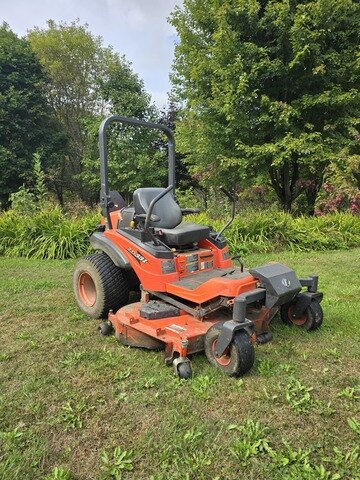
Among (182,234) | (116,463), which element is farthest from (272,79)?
(116,463)

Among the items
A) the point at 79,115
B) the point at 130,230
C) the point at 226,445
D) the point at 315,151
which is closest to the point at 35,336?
the point at 130,230

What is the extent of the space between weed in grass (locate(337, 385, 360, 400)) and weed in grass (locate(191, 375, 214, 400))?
31.3 inches

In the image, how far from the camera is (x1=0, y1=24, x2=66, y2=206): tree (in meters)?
15.7

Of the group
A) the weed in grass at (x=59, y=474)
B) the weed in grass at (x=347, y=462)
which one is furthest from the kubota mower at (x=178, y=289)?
the weed in grass at (x=59, y=474)

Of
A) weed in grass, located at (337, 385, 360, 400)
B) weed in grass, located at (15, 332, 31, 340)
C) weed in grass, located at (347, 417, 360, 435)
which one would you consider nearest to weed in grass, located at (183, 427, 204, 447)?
weed in grass, located at (347, 417, 360, 435)

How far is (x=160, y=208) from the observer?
11.8 feet

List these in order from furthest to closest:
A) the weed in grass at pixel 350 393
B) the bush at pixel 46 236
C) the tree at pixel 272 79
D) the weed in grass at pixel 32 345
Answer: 1. the tree at pixel 272 79
2. the bush at pixel 46 236
3. the weed in grass at pixel 32 345
4. the weed in grass at pixel 350 393

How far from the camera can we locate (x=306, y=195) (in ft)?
36.4

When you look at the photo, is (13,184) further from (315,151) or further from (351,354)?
(351,354)

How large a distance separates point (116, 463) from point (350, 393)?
143 centimetres

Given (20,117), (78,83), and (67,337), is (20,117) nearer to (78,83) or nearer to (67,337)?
(78,83)

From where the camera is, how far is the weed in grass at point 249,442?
6.04ft

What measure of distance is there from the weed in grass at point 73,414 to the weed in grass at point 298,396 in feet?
3.89

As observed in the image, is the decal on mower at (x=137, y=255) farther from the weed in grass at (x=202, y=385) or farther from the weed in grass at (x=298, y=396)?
the weed in grass at (x=298, y=396)
